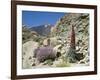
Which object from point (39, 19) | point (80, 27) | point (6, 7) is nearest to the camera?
point (6, 7)

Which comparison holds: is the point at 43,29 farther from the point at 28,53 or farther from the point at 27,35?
the point at 28,53

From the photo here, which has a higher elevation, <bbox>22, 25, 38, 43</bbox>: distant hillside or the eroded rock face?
<bbox>22, 25, 38, 43</bbox>: distant hillside

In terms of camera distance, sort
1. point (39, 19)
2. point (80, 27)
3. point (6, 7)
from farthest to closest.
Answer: point (80, 27), point (39, 19), point (6, 7)

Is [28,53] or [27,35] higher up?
[27,35]

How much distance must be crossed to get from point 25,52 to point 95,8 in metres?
0.85

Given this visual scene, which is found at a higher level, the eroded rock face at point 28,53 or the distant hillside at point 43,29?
the distant hillside at point 43,29

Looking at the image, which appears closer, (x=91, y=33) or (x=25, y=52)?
(x=25, y=52)

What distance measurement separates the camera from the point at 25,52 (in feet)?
6.63

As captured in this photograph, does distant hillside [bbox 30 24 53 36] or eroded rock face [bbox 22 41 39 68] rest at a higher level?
distant hillside [bbox 30 24 53 36]

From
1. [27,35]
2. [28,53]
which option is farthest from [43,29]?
[28,53]

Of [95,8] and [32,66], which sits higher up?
[95,8]

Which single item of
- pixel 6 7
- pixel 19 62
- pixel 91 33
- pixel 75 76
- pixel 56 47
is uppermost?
pixel 6 7

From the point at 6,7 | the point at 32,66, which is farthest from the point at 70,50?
the point at 6,7

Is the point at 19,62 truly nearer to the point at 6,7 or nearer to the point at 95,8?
the point at 6,7
